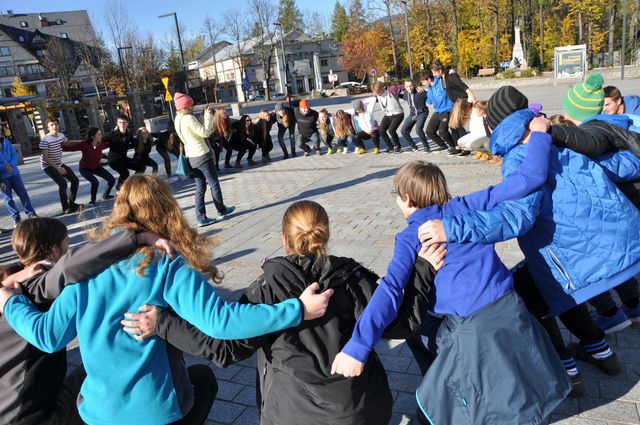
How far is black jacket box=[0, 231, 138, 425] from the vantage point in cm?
216

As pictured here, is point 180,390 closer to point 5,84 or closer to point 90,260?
point 90,260

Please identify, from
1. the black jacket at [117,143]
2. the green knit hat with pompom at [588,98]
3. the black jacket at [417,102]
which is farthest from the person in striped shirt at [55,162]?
the green knit hat with pompom at [588,98]

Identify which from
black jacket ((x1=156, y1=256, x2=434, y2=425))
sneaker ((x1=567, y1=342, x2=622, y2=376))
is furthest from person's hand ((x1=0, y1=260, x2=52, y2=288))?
sneaker ((x1=567, y1=342, x2=622, y2=376))

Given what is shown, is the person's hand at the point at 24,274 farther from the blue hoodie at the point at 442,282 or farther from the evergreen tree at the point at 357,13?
the evergreen tree at the point at 357,13

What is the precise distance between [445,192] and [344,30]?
96884 millimetres

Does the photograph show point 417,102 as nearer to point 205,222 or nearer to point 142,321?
point 205,222

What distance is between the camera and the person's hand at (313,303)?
6.59 ft

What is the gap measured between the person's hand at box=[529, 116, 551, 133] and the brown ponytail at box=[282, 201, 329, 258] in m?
1.28

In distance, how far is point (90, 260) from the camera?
1997mm

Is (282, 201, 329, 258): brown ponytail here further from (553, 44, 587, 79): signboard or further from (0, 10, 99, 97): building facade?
(0, 10, 99, 97): building facade

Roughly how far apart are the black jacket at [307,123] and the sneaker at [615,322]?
37.1 feet

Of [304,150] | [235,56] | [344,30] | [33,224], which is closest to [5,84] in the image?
[235,56]

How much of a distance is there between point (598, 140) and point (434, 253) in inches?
54.0


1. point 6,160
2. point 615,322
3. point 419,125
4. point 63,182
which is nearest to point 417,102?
point 419,125
